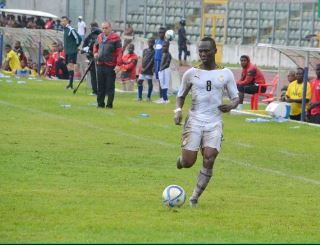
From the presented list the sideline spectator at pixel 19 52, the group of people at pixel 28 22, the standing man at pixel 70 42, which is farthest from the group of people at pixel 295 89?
the group of people at pixel 28 22

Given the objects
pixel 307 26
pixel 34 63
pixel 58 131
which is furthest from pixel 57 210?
→ pixel 307 26

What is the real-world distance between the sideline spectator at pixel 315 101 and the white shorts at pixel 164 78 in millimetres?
6171

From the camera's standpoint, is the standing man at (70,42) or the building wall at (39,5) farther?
the building wall at (39,5)

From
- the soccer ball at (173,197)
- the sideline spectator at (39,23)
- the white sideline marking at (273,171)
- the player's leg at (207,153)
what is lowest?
the sideline spectator at (39,23)

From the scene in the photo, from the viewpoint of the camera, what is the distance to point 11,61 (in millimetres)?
42781

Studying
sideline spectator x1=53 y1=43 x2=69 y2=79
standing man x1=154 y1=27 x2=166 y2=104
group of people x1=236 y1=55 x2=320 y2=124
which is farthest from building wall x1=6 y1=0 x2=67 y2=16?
group of people x1=236 y1=55 x2=320 y2=124

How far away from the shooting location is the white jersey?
1286 centimetres

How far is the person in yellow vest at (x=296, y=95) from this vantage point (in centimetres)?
2669

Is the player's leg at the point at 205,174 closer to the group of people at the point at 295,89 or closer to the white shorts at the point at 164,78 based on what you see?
the group of people at the point at 295,89

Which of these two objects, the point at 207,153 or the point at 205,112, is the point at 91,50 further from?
the point at 207,153

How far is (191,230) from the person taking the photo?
10.7 m

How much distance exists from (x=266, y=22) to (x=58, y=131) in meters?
32.9

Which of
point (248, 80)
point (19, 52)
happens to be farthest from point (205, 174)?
point (19, 52)

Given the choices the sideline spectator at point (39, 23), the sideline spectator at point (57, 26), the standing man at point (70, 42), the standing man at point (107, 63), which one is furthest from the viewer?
the sideline spectator at point (39, 23)
